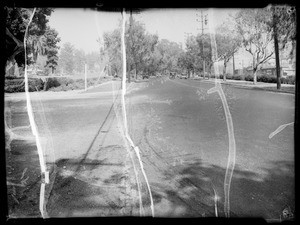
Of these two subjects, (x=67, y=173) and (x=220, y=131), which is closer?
(x=67, y=173)

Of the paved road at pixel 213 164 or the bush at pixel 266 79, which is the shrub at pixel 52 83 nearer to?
the paved road at pixel 213 164

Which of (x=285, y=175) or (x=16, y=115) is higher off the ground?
(x=16, y=115)

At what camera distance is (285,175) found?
4246 millimetres

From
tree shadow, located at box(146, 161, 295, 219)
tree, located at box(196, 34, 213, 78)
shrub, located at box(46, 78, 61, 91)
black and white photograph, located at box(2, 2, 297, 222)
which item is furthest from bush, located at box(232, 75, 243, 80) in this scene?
tree shadow, located at box(146, 161, 295, 219)

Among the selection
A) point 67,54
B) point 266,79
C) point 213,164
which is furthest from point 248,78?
point 213,164

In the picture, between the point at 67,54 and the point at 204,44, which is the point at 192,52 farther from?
the point at 67,54

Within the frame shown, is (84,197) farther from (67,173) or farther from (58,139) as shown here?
(58,139)

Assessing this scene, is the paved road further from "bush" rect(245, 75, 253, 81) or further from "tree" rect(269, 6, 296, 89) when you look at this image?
"bush" rect(245, 75, 253, 81)

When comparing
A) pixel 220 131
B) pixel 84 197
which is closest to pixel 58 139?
pixel 84 197

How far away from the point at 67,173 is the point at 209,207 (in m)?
2.71

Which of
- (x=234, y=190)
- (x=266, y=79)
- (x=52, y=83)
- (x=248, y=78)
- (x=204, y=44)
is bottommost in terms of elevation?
(x=234, y=190)

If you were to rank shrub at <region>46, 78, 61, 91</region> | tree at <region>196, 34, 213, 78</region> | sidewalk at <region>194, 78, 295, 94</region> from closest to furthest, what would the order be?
tree at <region>196, 34, 213, 78</region>, sidewalk at <region>194, 78, 295, 94</region>, shrub at <region>46, 78, 61, 91</region>

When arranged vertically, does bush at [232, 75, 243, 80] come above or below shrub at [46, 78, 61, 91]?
above

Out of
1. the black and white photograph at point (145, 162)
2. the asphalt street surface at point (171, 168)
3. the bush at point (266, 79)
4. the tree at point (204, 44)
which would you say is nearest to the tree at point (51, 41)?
the black and white photograph at point (145, 162)
